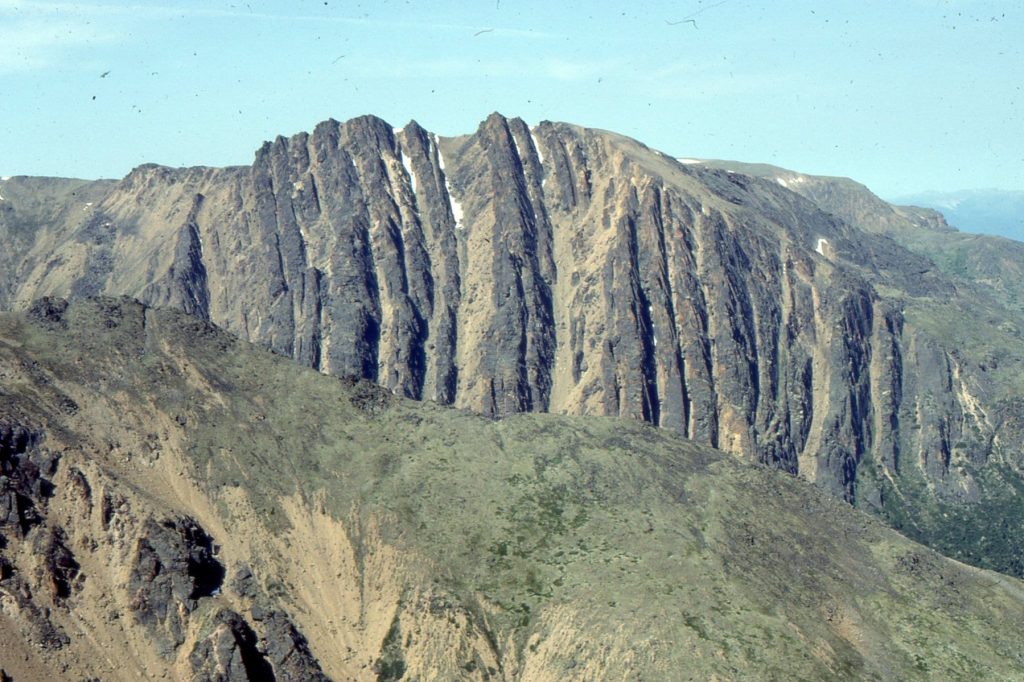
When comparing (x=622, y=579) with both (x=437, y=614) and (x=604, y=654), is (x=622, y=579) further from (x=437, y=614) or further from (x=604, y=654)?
(x=437, y=614)

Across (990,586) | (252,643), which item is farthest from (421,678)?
(990,586)

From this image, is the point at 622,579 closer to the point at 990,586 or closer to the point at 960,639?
the point at 960,639

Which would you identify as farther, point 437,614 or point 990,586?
point 990,586

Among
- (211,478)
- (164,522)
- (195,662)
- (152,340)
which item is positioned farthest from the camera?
(152,340)

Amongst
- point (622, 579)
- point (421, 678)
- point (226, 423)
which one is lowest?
point (421, 678)

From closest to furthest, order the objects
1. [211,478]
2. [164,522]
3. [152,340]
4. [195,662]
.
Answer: [195,662] < [164,522] < [211,478] < [152,340]

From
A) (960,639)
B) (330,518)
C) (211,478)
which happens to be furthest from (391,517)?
(960,639)

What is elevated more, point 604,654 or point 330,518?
point 330,518
